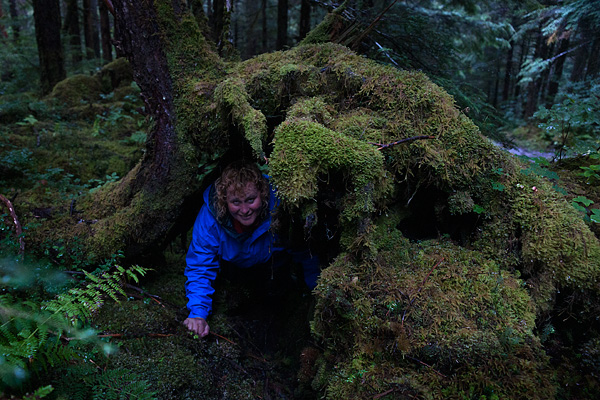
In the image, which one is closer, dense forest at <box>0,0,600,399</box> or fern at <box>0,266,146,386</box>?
fern at <box>0,266,146,386</box>

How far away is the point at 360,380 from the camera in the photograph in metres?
2.24

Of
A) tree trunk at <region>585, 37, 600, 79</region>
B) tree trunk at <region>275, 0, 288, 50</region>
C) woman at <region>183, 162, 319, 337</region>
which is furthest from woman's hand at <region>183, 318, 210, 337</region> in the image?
tree trunk at <region>275, 0, 288, 50</region>

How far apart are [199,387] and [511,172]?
3424 mm

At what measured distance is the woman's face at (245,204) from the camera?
11.7 feet

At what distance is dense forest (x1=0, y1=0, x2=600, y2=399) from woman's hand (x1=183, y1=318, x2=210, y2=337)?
0.11 metres

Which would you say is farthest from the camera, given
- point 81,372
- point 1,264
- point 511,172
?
point 1,264

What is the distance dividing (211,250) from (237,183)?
0.94m

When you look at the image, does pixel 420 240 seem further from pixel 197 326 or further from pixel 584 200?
pixel 197 326

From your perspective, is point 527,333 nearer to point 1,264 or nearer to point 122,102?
point 1,264

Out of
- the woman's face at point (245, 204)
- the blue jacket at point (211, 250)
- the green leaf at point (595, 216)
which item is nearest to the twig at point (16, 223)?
the blue jacket at point (211, 250)

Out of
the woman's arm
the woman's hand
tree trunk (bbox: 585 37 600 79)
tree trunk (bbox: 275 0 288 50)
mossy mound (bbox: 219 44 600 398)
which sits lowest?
the woman's hand

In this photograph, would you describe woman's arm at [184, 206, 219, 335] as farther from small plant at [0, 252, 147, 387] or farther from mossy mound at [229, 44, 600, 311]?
mossy mound at [229, 44, 600, 311]

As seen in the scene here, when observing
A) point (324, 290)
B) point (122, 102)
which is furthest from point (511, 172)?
point (122, 102)

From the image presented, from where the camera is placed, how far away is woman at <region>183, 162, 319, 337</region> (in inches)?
143
